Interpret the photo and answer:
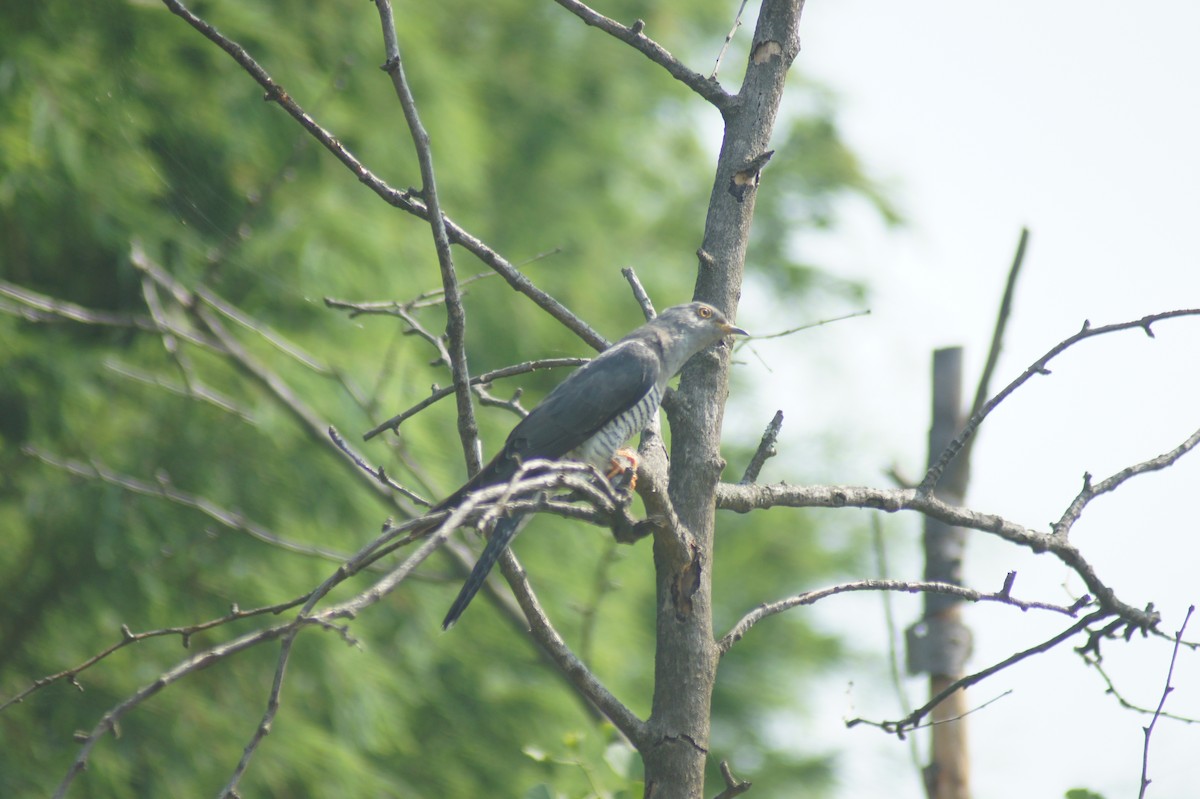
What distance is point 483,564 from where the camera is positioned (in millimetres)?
2506

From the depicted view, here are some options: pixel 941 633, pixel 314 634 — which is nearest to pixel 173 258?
→ pixel 314 634

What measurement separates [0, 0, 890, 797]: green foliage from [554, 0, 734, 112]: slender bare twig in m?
2.01

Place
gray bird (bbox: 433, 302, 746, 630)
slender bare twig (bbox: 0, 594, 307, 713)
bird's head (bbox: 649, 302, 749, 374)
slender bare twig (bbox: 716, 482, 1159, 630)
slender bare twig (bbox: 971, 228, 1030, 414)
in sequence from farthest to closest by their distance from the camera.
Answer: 1. slender bare twig (bbox: 971, 228, 1030, 414)
2. gray bird (bbox: 433, 302, 746, 630)
3. bird's head (bbox: 649, 302, 749, 374)
4. slender bare twig (bbox: 716, 482, 1159, 630)
5. slender bare twig (bbox: 0, 594, 307, 713)

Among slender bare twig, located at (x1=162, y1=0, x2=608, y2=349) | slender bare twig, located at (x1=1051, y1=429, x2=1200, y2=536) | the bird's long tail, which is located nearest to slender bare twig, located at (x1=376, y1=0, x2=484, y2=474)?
slender bare twig, located at (x1=162, y1=0, x2=608, y2=349)

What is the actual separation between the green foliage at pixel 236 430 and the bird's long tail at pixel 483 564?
151 cm

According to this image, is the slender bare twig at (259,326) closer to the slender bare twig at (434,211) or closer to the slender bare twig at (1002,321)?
the slender bare twig at (434,211)

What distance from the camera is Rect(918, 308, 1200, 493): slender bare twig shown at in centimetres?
269

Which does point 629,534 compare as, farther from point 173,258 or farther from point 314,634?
point 173,258

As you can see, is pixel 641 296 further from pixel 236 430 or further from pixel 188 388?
pixel 236 430

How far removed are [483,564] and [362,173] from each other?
985 mm

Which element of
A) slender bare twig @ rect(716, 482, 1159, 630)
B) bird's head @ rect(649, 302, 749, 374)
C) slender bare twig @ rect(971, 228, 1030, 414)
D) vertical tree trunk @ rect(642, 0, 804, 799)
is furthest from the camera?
slender bare twig @ rect(971, 228, 1030, 414)

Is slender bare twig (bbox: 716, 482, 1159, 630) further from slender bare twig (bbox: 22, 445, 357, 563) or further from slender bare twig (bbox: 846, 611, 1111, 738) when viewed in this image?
slender bare twig (bbox: 22, 445, 357, 563)

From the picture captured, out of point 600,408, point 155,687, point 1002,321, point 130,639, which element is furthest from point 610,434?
point 155,687

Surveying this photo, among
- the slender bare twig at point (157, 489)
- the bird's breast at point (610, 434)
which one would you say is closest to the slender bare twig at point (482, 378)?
the bird's breast at point (610, 434)
